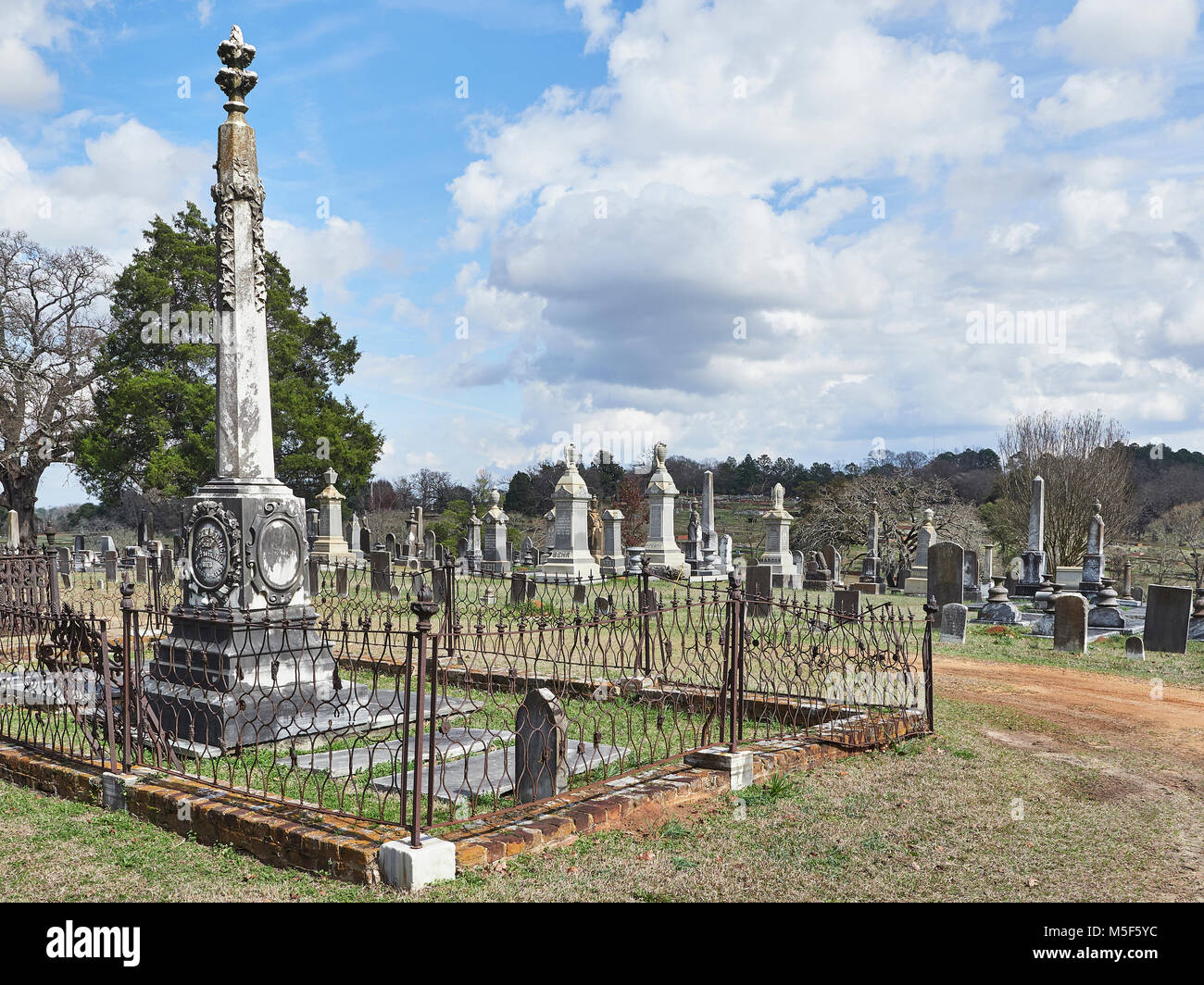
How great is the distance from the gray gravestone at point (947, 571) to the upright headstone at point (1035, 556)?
878cm

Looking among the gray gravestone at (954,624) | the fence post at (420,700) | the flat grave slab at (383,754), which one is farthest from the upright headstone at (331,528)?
the fence post at (420,700)

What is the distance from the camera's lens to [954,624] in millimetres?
14398

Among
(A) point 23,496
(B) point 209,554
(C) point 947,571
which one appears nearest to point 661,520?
(C) point 947,571

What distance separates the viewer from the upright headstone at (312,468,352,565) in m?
28.2

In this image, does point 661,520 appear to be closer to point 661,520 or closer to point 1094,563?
point 661,520

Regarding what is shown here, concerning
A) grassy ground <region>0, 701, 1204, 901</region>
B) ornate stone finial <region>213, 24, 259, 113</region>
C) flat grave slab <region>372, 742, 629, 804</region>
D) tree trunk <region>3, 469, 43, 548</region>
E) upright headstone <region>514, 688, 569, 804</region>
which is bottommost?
Result: grassy ground <region>0, 701, 1204, 901</region>

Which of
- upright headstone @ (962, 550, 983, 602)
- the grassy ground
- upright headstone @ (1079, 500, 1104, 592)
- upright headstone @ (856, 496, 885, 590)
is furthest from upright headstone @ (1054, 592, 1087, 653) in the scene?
upright headstone @ (856, 496, 885, 590)

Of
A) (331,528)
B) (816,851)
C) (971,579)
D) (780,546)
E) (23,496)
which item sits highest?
(23,496)

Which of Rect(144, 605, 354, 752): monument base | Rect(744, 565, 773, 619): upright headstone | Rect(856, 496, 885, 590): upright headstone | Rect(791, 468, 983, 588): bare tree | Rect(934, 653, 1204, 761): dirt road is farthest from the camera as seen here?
Rect(791, 468, 983, 588): bare tree

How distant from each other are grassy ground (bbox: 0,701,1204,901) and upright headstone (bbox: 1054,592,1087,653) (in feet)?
22.9

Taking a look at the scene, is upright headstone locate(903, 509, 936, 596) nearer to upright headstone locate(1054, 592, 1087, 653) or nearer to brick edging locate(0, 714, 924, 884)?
upright headstone locate(1054, 592, 1087, 653)

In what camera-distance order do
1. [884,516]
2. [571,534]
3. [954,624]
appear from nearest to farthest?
[954,624]
[571,534]
[884,516]

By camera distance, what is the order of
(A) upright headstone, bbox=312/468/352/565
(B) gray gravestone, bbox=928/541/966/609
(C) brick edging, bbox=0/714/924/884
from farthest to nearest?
(A) upright headstone, bbox=312/468/352/565, (B) gray gravestone, bbox=928/541/966/609, (C) brick edging, bbox=0/714/924/884

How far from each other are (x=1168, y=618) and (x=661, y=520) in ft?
44.1
